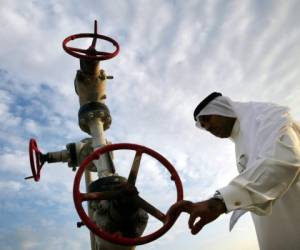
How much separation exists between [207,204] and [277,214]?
0.68 m

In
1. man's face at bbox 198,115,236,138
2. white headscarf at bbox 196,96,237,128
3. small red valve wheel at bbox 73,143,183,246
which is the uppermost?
white headscarf at bbox 196,96,237,128

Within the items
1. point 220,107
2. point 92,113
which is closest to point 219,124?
point 220,107

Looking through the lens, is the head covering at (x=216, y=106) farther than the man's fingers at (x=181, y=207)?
Yes

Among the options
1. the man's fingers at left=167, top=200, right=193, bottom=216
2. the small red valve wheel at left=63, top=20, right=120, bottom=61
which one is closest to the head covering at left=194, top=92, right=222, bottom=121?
the man's fingers at left=167, top=200, right=193, bottom=216

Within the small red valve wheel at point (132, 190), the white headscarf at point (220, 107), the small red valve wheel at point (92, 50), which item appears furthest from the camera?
the small red valve wheel at point (92, 50)

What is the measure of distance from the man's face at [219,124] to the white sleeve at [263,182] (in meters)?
0.70

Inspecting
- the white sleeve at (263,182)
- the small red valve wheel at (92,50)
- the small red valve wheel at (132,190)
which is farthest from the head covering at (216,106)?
the small red valve wheel at (92,50)

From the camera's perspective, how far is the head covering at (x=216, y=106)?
229 centimetres

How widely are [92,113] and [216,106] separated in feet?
7.12

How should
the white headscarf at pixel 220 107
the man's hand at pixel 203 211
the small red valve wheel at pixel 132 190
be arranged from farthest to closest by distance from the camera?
the white headscarf at pixel 220 107, the small red valve wheel at pixel 132 190, the man's hand at pixel 203 211

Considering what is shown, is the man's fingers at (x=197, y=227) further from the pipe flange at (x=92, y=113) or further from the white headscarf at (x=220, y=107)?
the pipe flange at (x=92, y=113)

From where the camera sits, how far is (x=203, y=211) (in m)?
1.47

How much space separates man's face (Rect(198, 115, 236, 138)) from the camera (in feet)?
7.51

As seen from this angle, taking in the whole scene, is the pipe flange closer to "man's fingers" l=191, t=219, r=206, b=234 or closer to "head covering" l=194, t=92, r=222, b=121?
"head covering" l=194, t=92, r=222, b=121
